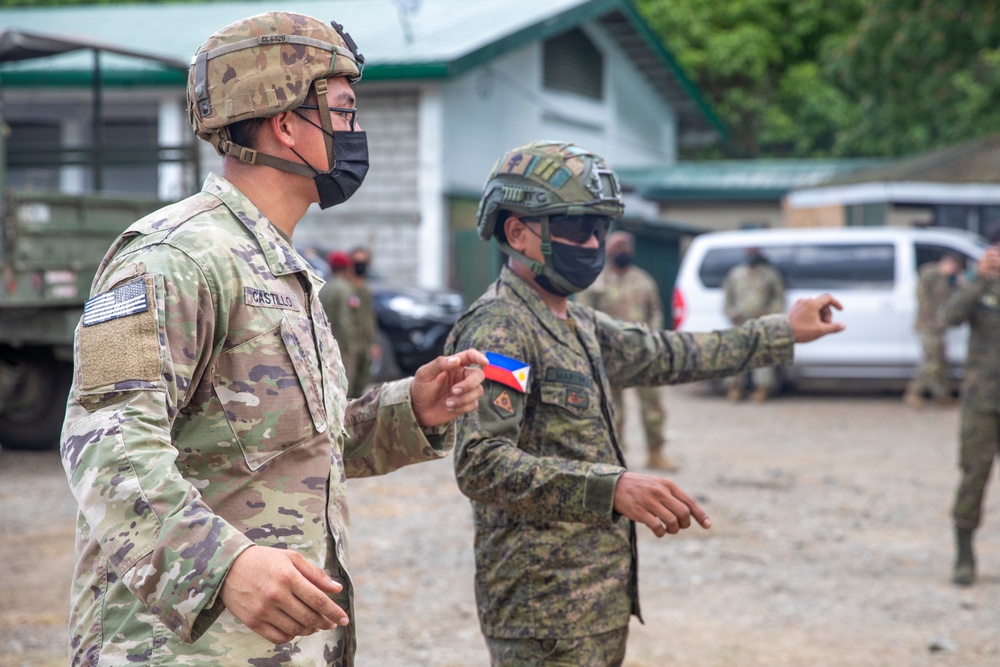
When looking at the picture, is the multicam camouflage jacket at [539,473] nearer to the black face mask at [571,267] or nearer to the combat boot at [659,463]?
the black face mask at [571,267]

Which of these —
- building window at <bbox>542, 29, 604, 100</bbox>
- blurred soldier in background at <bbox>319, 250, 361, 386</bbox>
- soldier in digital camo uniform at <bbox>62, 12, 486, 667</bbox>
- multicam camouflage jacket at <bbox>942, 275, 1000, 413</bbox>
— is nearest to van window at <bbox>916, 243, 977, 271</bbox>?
blurred soldier in background at <bbox>319, 250, 361, 386</bbox>

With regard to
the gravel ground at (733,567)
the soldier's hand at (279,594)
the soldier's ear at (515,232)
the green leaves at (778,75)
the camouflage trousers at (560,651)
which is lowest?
the gravel ground at (733,567)

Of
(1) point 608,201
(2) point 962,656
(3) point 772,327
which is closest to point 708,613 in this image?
(2) point 962,656

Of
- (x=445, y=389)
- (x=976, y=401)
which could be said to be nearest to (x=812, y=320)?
(x=445, y=389)

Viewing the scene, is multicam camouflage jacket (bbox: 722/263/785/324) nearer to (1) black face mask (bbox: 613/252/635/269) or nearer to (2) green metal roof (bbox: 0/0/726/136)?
(1) black face mask (bbox: 613/252/635/269)

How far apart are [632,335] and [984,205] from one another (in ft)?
52.1

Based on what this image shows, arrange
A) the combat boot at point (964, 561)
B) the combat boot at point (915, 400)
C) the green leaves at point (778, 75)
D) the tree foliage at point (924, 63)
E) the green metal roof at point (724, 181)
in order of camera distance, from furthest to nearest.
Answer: the green leaves at point (778, 75) → the green metal roof at point (724, 181) → the tree foliage at point (924, 63) → the combat boot at point (915, 400) → the combat boot at point (964, 561)

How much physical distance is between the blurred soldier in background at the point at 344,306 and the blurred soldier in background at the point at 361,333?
3 cm

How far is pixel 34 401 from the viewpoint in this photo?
9273 millimetres

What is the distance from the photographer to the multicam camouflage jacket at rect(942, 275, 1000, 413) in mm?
5988

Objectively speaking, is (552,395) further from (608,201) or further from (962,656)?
(962,656)

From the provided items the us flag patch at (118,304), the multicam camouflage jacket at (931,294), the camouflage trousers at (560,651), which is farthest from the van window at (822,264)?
the us flag patch at (118,304)

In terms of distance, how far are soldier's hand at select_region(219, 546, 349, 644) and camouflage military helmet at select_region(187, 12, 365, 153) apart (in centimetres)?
82

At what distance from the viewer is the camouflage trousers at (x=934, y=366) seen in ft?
42.0
